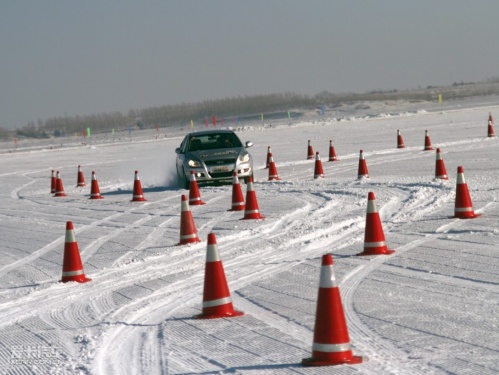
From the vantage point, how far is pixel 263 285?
996cm

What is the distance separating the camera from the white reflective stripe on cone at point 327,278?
6590mm

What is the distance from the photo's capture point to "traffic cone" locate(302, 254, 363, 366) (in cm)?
649

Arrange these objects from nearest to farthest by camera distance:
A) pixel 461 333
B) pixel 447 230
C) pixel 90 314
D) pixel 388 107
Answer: pixel 461 333
pixel 90 314
pixel 447 230
pixel 388 107

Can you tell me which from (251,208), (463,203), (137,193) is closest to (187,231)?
(251,208)

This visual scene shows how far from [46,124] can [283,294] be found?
13666 cm

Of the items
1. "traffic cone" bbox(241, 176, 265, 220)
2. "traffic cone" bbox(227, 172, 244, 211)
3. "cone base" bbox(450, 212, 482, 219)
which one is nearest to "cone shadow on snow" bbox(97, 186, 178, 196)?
"traffic cone" bbox(227, 172, 244, 211)

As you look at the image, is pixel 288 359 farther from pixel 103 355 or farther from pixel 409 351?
pixel 103 355

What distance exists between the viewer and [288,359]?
6.77 metres

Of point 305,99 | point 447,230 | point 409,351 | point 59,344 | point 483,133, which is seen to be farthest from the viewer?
point 305,99

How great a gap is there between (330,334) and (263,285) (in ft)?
11.4

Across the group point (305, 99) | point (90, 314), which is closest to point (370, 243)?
point (90, 314)

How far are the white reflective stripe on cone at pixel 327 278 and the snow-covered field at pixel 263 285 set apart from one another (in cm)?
51

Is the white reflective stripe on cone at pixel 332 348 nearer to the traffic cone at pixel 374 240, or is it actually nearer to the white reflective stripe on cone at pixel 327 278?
the white reflective stripe on cone at pixel 327 278

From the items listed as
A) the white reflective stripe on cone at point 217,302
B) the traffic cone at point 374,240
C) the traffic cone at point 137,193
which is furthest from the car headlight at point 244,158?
the white reflective stripe on cone at point 217,302
